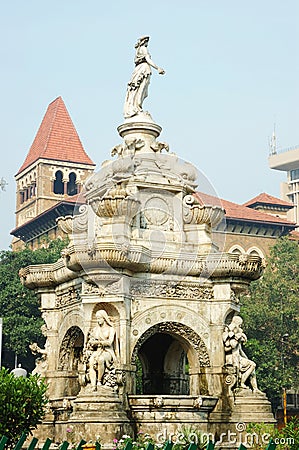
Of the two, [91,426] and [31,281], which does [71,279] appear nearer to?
[31,281]

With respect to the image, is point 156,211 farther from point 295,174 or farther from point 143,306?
point 295,174

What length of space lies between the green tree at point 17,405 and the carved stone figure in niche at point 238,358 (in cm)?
401

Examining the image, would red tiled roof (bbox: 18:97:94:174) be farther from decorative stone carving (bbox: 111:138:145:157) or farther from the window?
decorative stone carving (bbox: 111:138:145:157)

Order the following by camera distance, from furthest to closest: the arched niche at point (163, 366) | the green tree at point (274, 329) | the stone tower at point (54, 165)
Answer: the stone tower at point (54, 165), the green tree at point (274, 329), the arched niche at point (163, 366)

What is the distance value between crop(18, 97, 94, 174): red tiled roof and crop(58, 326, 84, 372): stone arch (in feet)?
231

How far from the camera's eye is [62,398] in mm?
16656

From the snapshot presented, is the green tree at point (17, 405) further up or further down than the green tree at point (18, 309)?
further down

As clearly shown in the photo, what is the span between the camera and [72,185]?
88875 millimetres

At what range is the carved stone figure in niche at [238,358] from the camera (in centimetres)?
1656

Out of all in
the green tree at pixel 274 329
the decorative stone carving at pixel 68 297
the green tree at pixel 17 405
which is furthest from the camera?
the green tree at pixel 274 329

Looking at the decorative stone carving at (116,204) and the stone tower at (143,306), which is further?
the decorative stone carving at (116,204)

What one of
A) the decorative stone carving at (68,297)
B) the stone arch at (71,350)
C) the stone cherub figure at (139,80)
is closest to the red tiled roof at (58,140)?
the stone cherub figure at (139,80)

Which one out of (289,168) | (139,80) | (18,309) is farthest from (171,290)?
(289,168)

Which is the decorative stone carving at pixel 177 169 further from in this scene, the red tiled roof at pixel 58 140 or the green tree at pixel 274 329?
the red tiled roof at pixel 58 140
